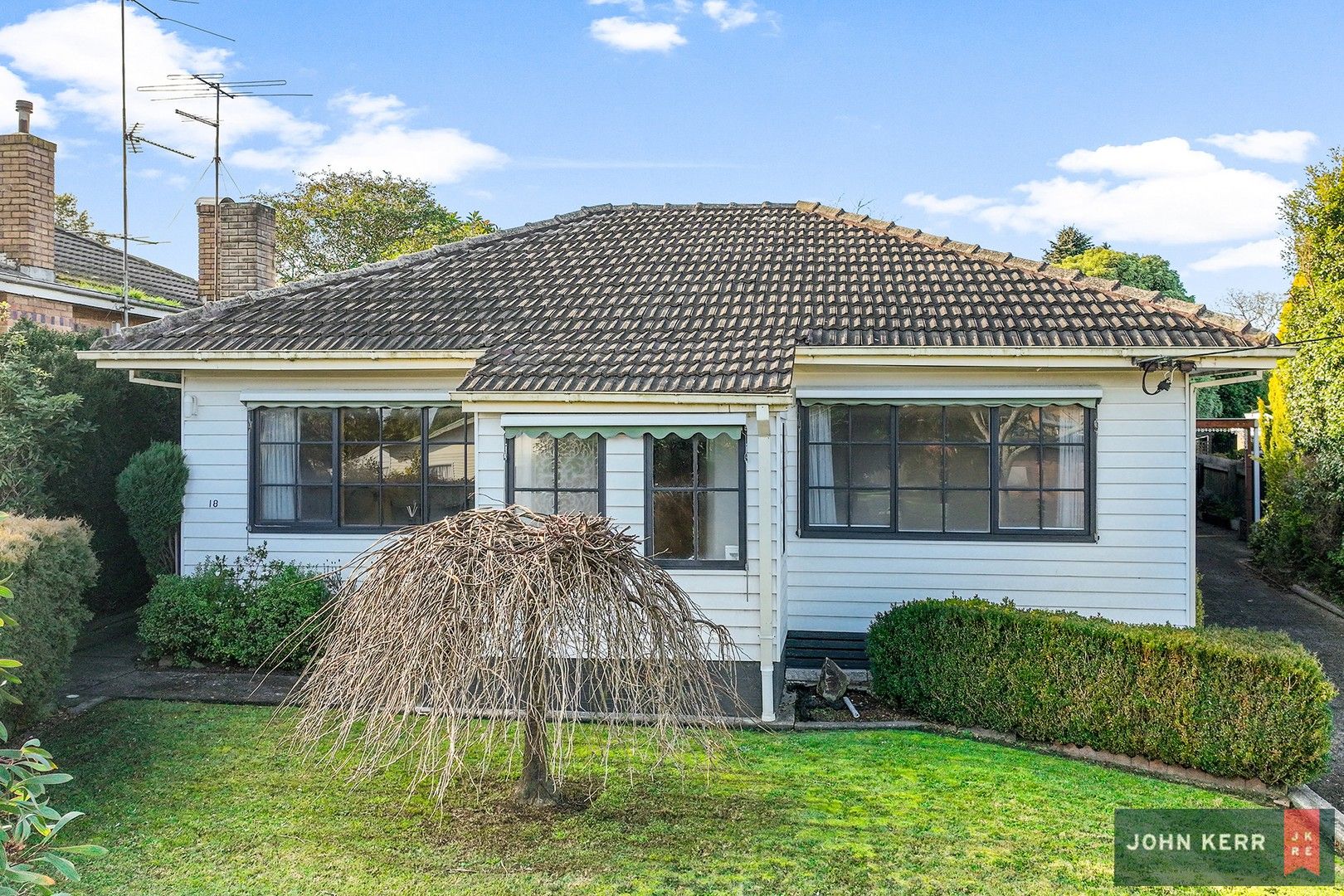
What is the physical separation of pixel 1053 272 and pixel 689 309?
195 inches

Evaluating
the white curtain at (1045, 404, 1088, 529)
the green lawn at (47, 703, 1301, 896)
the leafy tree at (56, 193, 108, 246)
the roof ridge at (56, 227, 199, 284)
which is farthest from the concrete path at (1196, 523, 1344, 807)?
the leafy tree at (56, 193, 108, 246)

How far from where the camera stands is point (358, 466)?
11.1 metres

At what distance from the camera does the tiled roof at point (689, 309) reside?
9.45 meters

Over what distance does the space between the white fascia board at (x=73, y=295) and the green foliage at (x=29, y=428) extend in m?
2.77

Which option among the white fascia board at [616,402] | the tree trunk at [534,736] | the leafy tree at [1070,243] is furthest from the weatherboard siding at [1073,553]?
the leafy tree at [1070,243]

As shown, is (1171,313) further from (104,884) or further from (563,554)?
(104,884)

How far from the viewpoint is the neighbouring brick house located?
13.9 meters

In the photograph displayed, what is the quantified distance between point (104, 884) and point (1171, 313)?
11.6 metres

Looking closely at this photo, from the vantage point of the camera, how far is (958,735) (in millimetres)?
8359

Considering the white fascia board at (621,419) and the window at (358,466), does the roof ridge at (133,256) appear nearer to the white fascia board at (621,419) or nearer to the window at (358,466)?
the window at (358,466)

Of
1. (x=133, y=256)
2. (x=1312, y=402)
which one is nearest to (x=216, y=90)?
(x=133, y=256)

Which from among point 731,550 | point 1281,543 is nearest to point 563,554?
point 731,550

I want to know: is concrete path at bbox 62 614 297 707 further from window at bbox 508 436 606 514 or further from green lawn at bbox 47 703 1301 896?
window at bbox 508 436 606 514

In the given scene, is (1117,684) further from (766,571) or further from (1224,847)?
(766,571)
